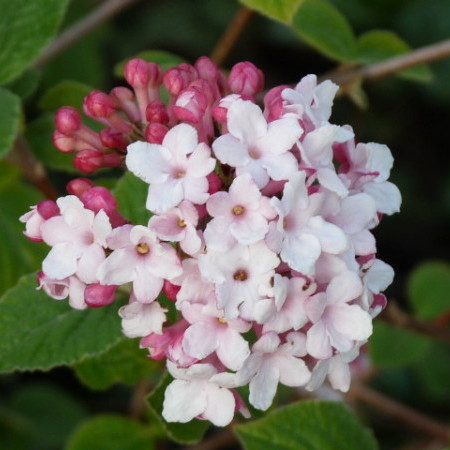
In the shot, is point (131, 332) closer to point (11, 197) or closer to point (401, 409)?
point (11, 197)

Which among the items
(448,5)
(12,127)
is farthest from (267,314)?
(448,5)

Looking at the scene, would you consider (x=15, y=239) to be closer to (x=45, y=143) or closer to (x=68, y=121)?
(x=45, y=143)

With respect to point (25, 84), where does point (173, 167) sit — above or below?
above

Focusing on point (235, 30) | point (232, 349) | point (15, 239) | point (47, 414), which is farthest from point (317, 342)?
point (47, 414)

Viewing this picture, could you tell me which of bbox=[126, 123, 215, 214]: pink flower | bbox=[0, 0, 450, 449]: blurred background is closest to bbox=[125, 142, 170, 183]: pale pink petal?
bbox=[126, 123, 215, 214]: pink flower

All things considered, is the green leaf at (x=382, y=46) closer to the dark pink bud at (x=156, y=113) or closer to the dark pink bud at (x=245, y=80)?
the dark pink bud at (x=245, y=80)

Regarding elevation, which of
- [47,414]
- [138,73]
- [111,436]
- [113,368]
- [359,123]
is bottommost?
[47,414]
